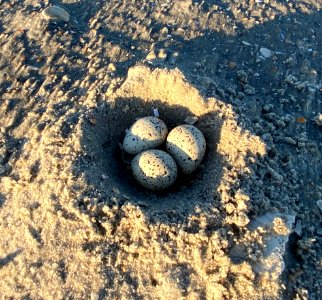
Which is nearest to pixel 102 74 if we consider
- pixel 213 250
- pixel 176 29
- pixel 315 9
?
pixel 176 29

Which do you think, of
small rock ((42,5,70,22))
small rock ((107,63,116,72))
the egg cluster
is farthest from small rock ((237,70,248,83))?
small rock ((42,5,70,22))

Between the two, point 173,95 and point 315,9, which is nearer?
point 173,95

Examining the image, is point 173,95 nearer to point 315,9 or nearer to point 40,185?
point 40,185

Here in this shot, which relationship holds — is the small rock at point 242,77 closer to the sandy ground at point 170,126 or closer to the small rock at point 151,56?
the sandy ground at point 170,126

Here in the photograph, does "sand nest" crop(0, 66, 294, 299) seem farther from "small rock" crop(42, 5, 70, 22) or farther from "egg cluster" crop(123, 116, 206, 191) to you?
"small rock" crop(42, 5, 70, 22)

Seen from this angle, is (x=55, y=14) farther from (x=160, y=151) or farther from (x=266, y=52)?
(x=266, y=52)

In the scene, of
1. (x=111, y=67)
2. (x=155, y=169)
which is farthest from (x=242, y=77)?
A: (x=155, y=169)
